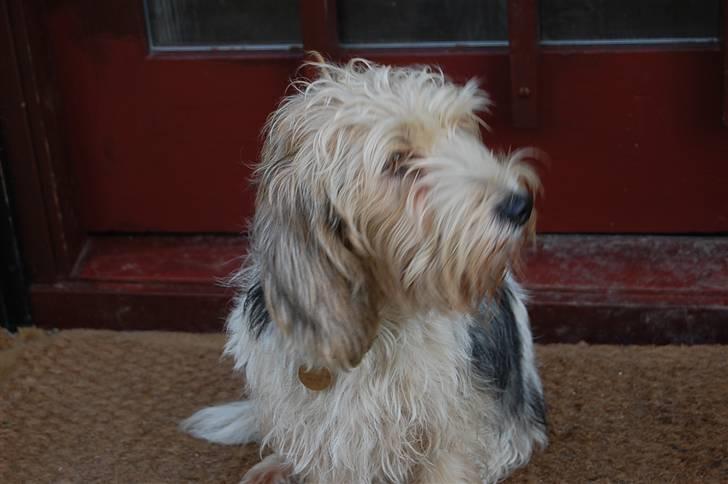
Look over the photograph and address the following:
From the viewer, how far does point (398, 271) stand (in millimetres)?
2400

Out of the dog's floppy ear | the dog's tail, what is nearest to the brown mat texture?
the dog's tail

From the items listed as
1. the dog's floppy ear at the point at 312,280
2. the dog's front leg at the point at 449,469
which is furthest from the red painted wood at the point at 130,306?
the dog's floppy ear at the point at 312,280

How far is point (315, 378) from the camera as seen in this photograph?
8.41 ft

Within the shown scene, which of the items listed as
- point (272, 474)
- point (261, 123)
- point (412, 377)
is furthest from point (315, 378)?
point (261, 123)

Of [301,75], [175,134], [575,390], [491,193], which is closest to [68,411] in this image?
[175,134]

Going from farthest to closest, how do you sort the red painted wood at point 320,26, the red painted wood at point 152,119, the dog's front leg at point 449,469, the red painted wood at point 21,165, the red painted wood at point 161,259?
the red painted wood at point 161,259, the red painted wood at point 152,119, the red painted wood at point 21,165, the red painted wood at point 320,26, the dog's front leg at point 449,469

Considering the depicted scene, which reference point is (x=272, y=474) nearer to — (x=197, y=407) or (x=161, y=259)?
(x=197, y=407)

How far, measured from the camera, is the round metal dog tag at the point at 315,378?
2559 millimetres

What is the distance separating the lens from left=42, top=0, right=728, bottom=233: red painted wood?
3.54m

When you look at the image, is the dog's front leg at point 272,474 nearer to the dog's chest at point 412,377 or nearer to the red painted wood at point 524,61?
the dog's chest at point 412,377

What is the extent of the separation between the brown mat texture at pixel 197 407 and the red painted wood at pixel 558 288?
0.22 feet

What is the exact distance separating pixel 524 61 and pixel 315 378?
134 cm

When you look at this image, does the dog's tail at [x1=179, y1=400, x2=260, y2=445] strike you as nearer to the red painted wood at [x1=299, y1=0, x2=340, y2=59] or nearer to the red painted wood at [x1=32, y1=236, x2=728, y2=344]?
the red painted wood at [x1=32, y1=236, x2=728, y2=344]

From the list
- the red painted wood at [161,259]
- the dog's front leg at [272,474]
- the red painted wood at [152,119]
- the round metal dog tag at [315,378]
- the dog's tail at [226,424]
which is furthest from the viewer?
the red painted wood at [161,259]
